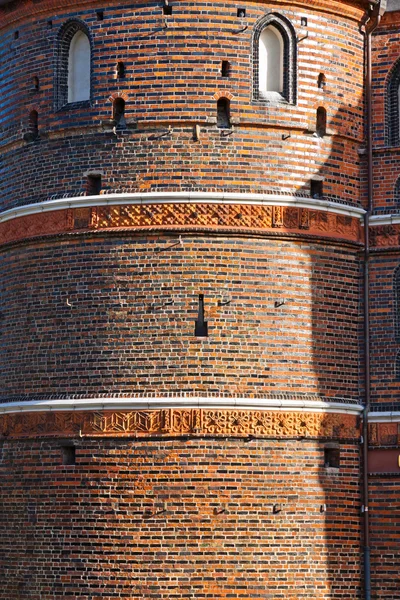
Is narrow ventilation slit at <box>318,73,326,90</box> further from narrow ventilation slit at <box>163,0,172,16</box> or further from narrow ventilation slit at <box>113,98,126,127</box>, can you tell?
narrow ventilation slit at <box>113,98,126,127</box>

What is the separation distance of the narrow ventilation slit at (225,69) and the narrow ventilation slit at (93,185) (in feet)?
9.51

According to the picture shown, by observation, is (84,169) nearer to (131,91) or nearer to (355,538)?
(131,91)

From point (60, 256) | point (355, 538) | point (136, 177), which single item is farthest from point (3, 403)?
point (355, 538)

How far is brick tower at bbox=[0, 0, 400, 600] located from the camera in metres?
25.5

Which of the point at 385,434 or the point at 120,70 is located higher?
the point at 120,70

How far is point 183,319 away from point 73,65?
17.9 ft

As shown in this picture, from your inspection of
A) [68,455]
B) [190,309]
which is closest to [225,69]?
[190,309]

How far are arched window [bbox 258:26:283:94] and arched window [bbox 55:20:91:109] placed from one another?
3176mm

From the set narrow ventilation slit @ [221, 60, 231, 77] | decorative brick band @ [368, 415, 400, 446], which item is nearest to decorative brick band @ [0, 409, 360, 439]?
decorative brick band @ [368, 415, 400, 446]

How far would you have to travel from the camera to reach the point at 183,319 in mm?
25938

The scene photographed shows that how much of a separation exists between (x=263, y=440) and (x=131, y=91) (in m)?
6.65

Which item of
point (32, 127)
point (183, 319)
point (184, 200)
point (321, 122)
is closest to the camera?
point (183, 319)

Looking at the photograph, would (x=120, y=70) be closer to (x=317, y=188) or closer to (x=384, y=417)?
(x=317, y=188)

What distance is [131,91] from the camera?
2680cm
